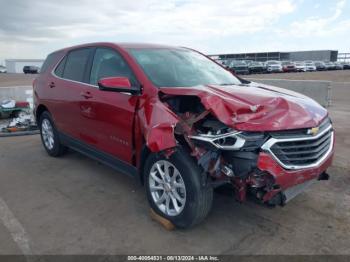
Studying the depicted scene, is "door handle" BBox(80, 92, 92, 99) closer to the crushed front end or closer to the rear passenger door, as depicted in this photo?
the rear passenger door

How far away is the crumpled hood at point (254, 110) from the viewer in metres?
2.90

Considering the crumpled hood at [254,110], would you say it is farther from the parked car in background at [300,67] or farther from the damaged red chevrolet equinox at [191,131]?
→ the parked car in background at [300,67]

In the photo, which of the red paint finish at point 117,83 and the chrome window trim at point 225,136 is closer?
Result: the chrome window trim at point 225,136

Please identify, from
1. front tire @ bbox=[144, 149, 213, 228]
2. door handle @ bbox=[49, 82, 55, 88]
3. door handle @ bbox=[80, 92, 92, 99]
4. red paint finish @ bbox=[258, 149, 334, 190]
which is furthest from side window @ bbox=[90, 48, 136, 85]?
red paint finish @ bbox=[258, 149, 334, 190]

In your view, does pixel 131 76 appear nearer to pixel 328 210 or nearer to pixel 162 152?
pixel 162 152

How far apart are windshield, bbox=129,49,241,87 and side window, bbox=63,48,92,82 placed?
3.37ft

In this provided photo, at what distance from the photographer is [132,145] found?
377 cm

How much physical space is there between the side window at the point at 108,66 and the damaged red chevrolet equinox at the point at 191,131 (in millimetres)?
14

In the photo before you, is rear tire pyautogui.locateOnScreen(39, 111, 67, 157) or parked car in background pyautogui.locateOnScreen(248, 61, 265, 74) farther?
parked car in background pyautogui.locateOnScreen(248, 61, 265, 74)

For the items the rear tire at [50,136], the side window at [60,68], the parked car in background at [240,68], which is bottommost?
the parked car in background at [240,68]

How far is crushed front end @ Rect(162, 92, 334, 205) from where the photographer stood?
9.36ft

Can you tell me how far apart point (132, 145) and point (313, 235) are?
203cm

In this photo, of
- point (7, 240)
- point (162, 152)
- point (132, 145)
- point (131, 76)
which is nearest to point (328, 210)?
point (162, 152)

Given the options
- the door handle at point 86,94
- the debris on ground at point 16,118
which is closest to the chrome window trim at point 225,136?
the door handle at point 86,94
